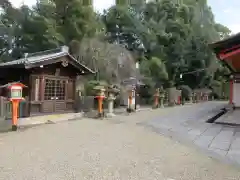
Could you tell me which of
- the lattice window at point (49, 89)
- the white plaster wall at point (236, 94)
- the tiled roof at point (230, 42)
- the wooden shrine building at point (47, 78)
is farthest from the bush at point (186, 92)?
the lattice window at point (49, 89)

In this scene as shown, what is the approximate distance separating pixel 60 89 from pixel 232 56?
803cm

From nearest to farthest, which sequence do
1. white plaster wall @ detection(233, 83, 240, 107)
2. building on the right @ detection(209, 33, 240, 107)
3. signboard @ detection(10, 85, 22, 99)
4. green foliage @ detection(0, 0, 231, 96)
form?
signboard @ detection(10, 85, 22, 99), building on the right @ detection(209, 33, 240, 107), white plaster wall @ detection(233, 83, 240, 107), green foliage @ detection(0, 0, 231, 96)

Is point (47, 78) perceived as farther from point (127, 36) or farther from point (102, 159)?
point (127, 36)

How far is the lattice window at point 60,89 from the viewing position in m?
9.84

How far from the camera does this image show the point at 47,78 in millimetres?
9305

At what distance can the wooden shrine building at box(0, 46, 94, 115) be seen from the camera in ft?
28.8

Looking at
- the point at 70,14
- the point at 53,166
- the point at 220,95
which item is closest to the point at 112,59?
the point at 70,14

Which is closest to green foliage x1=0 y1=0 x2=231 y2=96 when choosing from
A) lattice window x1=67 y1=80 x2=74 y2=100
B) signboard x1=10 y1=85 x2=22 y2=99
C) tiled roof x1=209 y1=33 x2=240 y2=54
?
lattice window x1=67 y1=80 x2=74 y2=100

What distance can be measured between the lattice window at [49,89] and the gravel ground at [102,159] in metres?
3.57

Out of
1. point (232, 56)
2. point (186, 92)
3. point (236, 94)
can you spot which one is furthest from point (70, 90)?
point (186, 92)

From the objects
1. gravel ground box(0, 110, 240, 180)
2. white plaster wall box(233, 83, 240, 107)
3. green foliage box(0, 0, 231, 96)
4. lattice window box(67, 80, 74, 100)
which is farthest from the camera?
green foliage box(0, 0, 231, 96)

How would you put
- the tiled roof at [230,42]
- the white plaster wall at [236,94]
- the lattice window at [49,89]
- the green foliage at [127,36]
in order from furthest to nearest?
1. the green foliage at [127,36]
2. the white plaster wall at [236,94]
3. the lattice window at [49,89]
4. the tiled roof at [230,42]

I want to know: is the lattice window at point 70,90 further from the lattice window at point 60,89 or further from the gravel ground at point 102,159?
the gravel ground at point 102,159

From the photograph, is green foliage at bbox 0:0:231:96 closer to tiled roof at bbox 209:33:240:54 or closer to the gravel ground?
tiled roof at bbox 209:33:240:54
